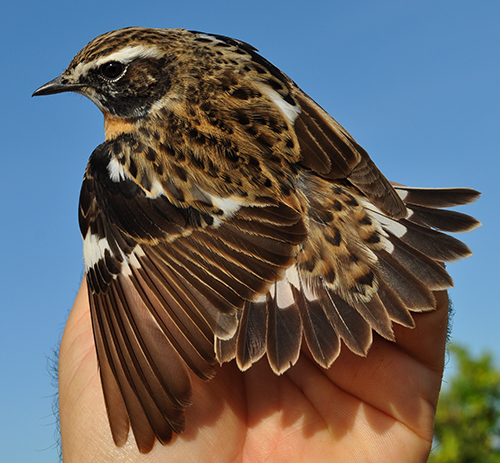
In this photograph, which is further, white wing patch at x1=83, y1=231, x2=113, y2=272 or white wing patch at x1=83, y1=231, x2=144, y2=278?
white wing patch at x1=83, y1=231, x2=113, y2=272

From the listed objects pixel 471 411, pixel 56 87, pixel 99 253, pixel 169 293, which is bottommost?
pixel 471 411

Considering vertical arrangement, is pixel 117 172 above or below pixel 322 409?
above

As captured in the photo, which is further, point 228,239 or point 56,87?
point 56,87

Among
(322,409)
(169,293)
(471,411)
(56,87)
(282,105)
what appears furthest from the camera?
(471,411)

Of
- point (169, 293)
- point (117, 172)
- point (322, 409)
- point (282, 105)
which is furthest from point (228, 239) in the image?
point (322, 409)

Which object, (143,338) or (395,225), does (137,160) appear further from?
(395,225)

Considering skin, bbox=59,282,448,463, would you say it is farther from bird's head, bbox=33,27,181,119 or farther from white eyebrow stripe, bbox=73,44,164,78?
white eyebrow stripe, bbox=73,44,164,78

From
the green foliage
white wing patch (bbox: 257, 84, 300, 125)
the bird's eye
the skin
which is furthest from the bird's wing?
the green foliage

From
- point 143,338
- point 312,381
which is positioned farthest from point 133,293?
point 312,381

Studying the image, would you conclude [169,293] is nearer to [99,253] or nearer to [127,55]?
[99,253]
